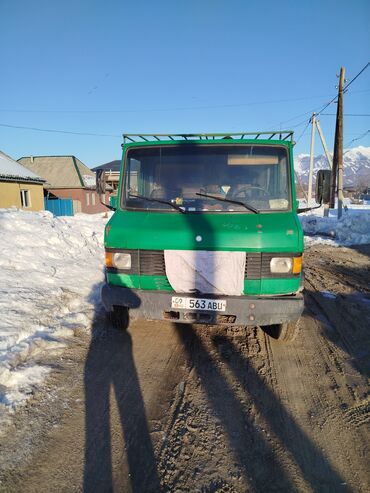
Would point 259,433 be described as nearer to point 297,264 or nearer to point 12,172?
point 297,264

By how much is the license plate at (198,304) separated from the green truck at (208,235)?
1 cm

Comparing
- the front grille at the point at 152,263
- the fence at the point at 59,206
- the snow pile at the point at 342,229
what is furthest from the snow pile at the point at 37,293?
the fence at the point at 59,206

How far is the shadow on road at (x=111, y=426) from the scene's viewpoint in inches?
81.8

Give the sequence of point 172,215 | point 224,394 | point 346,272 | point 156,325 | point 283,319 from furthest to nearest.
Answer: point 346,272
point 156,325
point 172,215
point 283,319
point 224,394

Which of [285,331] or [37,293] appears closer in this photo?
[285,331]

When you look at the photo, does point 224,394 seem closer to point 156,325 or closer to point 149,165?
point 156,325

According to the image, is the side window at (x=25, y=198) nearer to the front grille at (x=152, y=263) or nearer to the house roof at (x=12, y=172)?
the house roof at (x=12, y=172)

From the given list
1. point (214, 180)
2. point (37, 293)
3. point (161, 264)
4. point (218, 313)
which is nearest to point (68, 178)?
point (37, 293)

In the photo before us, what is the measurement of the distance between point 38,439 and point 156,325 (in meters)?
2.27

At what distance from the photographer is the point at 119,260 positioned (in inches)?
138

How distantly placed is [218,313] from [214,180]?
1.63m

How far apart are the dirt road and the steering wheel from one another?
1.88 metres

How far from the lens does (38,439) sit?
2398 millimetres

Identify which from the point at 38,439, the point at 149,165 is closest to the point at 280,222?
the point at 149,165
